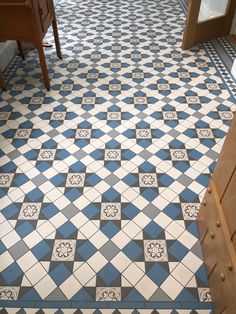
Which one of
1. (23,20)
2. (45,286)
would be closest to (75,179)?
(45,286)

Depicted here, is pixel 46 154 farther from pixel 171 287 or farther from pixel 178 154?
pixel 171 287

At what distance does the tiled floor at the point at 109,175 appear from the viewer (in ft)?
5.59

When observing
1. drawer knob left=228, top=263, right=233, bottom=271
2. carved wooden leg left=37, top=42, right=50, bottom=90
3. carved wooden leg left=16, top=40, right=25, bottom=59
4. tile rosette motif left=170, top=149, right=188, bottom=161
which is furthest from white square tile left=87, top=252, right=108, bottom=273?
carved wooden leg left=16, top=40, right=25, bottom=59

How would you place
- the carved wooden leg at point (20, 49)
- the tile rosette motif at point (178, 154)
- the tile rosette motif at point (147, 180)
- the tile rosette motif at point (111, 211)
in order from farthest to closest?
the carved wooden leg at point (20, 49), the tile rosette motif at point (178, 154), the tile rosette motif at point (147, 180), the tile rosette motif at point (111, 211)

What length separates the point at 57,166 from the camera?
7.89 feet

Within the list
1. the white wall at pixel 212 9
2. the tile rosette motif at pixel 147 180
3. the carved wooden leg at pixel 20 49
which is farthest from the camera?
the white wall at pixel 212 9

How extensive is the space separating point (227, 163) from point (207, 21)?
3.38 metres

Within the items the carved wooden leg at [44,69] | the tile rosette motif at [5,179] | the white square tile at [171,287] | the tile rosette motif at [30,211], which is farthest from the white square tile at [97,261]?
the carved wooden leg at [44,69]

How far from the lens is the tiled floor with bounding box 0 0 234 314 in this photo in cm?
170

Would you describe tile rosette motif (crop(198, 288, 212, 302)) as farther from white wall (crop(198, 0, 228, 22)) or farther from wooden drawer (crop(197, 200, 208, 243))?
white wall (crop(198, 0, 228, 22))

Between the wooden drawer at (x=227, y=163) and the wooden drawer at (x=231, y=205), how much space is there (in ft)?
0.14

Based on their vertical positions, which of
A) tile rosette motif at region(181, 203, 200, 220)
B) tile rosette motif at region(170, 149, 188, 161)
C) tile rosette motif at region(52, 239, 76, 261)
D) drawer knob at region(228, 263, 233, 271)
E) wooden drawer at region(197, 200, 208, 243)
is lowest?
tile rosette motif at region(52, 239, 76, 261)

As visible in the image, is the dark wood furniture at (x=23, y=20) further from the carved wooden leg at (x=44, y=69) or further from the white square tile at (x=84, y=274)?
the white square tile at (x=84, y=274)

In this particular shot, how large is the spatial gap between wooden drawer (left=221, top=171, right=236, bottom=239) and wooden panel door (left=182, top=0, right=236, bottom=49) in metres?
3.14
